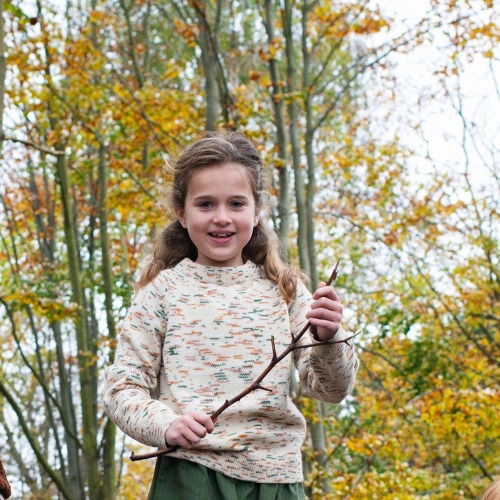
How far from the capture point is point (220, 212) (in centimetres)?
232

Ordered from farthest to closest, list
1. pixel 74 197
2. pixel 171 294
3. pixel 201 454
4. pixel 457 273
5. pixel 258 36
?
pixel 258 36
pixel 74 197
pixel 457 273
pixel 171 294
pixel 201 454

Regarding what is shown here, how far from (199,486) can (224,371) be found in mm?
298

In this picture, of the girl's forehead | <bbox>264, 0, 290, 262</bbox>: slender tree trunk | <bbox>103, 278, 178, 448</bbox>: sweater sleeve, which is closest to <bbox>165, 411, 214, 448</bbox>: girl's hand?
<bbox>103, 278, 178, 448</bbox>: sweater sleeve

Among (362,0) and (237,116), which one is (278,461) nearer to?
(237,116)

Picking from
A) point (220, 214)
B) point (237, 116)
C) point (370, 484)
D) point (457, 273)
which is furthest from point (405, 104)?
point (220, 214)

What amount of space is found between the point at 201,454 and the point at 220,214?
0.66m

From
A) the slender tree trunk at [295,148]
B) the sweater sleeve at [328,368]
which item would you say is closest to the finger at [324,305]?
the sweater sleeve at [328,368]

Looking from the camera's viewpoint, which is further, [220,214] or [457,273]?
[457,273]

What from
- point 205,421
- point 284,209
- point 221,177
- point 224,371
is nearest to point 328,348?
point 224,371

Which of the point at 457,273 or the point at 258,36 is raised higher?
the point at 258,36

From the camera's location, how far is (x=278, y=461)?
213cm

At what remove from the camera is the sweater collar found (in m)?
2.36

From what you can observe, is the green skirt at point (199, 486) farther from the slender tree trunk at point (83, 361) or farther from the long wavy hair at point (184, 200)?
the slender tree trunk at point (83, 361)

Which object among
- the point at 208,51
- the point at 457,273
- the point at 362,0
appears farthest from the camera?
the point at 457,273
